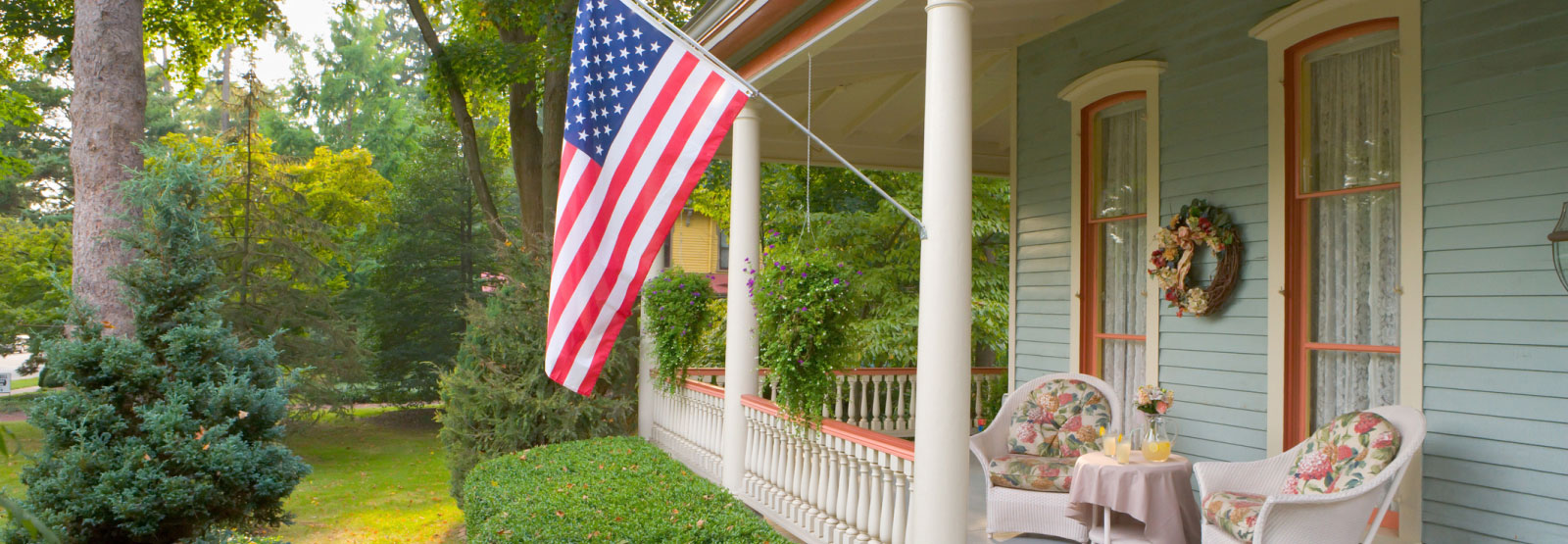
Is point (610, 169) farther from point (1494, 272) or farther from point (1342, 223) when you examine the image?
point (1494, 272)

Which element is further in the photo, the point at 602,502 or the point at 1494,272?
the point at 602,502

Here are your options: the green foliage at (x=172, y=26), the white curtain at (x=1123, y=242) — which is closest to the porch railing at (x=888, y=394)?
the white curtain at (x=1123, y=242)

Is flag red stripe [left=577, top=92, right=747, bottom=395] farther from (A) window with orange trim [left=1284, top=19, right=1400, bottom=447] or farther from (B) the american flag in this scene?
(A) window with orange trim [left=1284, top=19, right=1400, bottom=447]

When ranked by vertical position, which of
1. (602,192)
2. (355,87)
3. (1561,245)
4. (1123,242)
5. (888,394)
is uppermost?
(355,87)

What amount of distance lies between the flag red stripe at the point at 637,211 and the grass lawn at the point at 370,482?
5.34m

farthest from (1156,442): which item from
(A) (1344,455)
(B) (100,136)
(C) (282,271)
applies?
(C) (282,271)

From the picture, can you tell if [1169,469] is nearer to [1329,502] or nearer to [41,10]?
[1329,502]

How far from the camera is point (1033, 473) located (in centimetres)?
548

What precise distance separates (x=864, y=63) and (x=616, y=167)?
2.58 m

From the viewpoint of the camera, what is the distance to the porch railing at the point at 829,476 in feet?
15.8

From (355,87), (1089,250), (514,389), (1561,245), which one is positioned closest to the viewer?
(1561,245)

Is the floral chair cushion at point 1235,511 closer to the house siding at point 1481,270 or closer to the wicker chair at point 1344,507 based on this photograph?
the wicker chair at point 1344,507

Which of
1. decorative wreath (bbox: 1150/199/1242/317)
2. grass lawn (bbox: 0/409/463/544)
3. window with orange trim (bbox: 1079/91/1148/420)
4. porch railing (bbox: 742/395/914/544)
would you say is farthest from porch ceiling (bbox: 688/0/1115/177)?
grass lawn (bbox: 0/409/463/544)

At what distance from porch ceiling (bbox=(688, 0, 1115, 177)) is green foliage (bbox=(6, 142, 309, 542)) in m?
3.38
